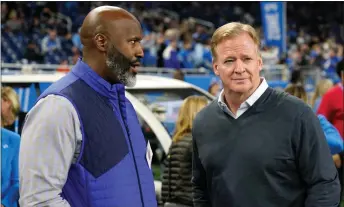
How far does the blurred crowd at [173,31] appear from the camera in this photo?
1938 centimetres

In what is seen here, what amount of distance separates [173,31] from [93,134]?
18.3 m

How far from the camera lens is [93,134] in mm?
2672

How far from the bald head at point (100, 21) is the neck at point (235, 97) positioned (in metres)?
0.57

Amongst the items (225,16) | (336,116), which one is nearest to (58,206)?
(336,116)

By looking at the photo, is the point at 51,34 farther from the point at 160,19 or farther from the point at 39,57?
the point at 160,19

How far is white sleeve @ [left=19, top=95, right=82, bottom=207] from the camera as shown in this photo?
2.55 meters

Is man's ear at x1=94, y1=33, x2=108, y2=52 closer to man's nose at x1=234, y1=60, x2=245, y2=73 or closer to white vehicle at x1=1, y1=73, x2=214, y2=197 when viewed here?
man's nose at x1=234, y1=60, x2=245, y2=73

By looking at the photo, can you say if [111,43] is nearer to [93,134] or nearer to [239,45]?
[93,134]

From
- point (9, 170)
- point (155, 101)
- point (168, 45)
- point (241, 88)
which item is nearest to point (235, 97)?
point (241, 88)

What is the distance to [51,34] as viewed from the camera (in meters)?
19.6

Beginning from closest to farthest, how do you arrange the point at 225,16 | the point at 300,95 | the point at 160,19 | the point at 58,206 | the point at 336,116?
the point at 58,206, the point at 300,95, the point at 336,116, the point at 160,19, the point at 225,16

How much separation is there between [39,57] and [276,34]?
19.3 feet

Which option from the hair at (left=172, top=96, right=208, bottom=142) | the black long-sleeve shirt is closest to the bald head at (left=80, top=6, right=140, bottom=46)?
the black long-sleeve shirt

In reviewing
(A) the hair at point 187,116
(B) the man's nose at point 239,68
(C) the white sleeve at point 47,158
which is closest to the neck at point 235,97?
(B) the man's nose at point 239,68
